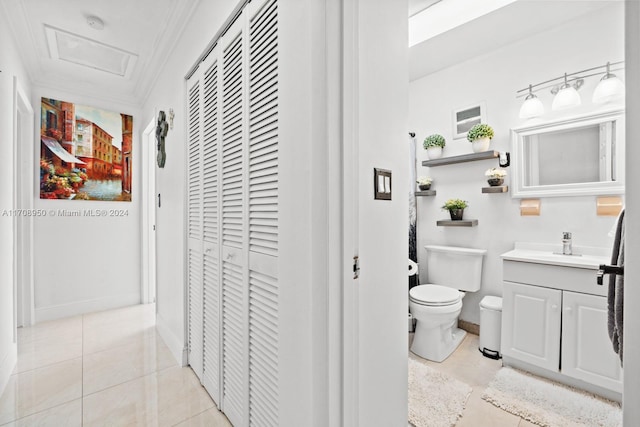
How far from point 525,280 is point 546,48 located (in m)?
1.73

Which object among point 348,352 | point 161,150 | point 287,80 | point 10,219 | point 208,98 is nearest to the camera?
point 348,352

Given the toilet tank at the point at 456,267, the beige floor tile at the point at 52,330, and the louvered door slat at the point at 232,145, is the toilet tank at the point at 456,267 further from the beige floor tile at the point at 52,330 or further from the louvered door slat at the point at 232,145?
the beige floor tile at the point at 52,330

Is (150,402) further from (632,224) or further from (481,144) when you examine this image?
(481,144)

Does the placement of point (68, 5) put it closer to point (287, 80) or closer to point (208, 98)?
point (208, 98)

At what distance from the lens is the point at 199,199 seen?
1.92 meters

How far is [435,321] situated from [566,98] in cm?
181

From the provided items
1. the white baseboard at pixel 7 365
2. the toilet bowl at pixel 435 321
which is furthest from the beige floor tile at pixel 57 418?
the toilet bowl at pixel 435 321

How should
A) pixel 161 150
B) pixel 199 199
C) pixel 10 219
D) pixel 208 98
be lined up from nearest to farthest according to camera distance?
pixel 208 98 < pixel 199 199 < pixel 10 219 < pixel 161 150

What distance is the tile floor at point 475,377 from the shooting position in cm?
154

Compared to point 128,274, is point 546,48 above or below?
above

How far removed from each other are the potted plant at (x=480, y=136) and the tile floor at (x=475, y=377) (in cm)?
161

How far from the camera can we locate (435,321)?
2.12m

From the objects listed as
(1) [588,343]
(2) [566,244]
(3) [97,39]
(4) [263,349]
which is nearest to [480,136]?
(2) [566,244]

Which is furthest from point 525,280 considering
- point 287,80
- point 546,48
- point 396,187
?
point 287,80
